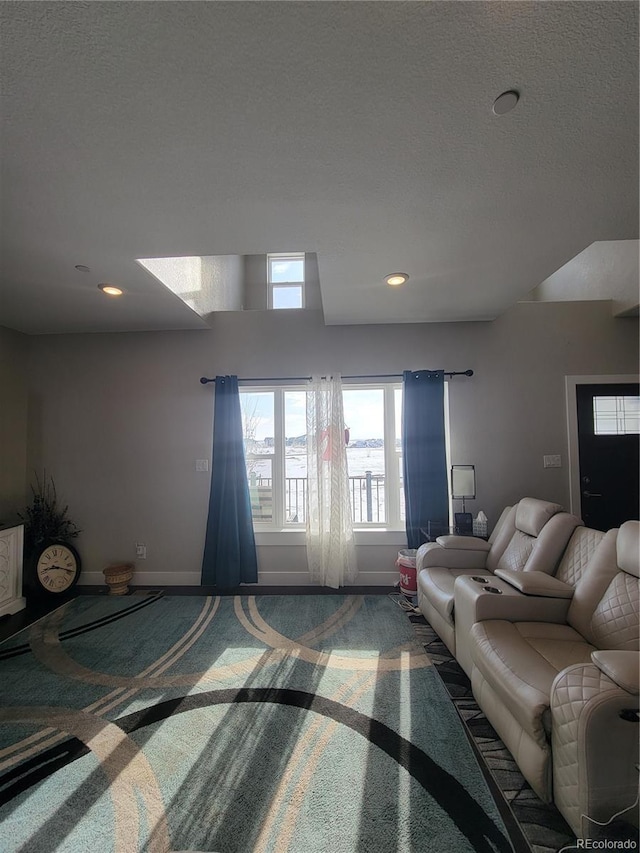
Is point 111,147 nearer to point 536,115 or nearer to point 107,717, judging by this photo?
point 536,115

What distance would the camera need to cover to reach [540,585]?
1.90 metres

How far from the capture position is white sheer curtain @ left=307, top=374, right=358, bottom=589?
3338 mm

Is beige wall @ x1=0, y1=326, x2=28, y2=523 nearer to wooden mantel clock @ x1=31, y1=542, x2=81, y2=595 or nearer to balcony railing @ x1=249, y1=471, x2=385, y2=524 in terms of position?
wooden mantel clock @ x1=31, y1=542, x2=81, y2=595

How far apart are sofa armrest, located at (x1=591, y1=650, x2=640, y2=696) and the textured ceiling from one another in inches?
74.5

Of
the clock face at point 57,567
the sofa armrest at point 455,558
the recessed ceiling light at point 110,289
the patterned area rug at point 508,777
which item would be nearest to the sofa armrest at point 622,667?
the patterned area rug at point 508,777

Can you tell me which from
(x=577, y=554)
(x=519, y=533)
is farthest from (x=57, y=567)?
(x=577, y=554)

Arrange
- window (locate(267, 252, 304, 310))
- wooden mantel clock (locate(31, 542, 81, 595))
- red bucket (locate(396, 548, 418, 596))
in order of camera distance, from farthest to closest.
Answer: window (locate(267, 252, 304, 310)) → wooden mantel clock (locate(31, 542, 81, 595)) → red bucket (locate(396, 548, 418, 596))

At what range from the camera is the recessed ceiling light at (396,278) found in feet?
7.91

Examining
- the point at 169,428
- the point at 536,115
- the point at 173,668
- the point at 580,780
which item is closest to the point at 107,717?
the point at 173,668

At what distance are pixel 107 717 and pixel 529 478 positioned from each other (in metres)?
3.69

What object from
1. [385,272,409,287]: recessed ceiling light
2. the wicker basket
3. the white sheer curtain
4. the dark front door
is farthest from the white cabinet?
the dark front door

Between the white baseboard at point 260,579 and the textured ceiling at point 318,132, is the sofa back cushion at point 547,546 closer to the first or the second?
the white baseboard at point 260,579

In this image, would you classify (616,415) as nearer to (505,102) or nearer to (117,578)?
(505,102)

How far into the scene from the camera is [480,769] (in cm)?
149
